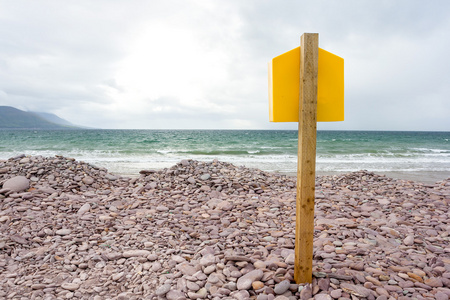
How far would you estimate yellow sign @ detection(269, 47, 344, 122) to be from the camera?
2230 mm

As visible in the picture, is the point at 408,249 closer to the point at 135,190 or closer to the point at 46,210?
the point at 135,190

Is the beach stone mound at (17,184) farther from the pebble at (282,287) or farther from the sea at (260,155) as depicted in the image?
the pebble at (282,287)

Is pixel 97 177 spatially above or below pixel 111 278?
above

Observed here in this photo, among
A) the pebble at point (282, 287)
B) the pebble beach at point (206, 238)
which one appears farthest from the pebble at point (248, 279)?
the pebble at point (282, 287)

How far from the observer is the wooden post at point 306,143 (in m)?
2.19

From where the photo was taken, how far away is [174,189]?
5.96m

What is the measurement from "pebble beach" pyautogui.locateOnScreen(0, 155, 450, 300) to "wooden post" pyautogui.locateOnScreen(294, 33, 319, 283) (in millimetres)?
405

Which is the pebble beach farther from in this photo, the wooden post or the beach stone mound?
the wooden post

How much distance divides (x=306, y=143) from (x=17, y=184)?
20.1ft

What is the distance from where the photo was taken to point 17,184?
18.1 ft

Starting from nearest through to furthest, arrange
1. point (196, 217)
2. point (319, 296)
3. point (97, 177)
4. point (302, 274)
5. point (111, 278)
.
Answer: point (319, 296)
point (302, 274)
point (111, 278)
point (196, 217)
point (97, 177)

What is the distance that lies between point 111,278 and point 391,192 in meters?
6.05

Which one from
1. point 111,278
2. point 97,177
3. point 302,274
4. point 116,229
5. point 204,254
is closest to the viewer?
point 302,274

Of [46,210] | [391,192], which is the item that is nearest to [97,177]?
[46,210]
